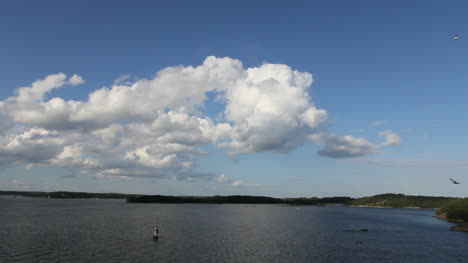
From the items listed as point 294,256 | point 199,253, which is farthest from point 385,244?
point 199,253

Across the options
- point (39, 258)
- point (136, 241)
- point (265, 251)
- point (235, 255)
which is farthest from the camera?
point (136, 241)

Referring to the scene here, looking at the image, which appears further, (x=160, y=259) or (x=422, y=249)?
(x=422, y=249)

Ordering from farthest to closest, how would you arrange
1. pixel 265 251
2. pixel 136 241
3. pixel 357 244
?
pixel 357 244 → pixel 136 241 → pixel 265 251

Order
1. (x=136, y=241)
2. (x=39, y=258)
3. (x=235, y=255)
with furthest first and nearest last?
(x=136, y=241)
(x=235, y=255)
(x=39, y=258)

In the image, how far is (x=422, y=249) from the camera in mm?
86938

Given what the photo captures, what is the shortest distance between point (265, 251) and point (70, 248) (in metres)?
43.5

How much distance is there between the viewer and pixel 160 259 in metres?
65.5

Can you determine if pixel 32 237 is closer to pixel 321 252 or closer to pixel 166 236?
pixel 166 236

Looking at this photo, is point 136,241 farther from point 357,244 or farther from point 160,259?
point 357,244

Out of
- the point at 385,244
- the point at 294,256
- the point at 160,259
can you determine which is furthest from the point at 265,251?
the point at 385,244

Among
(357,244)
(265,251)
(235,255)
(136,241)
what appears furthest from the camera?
(357,244)

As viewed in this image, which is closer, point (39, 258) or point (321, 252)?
point (39, 258)

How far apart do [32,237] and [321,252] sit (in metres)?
74.2

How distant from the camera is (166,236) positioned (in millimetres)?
97875
